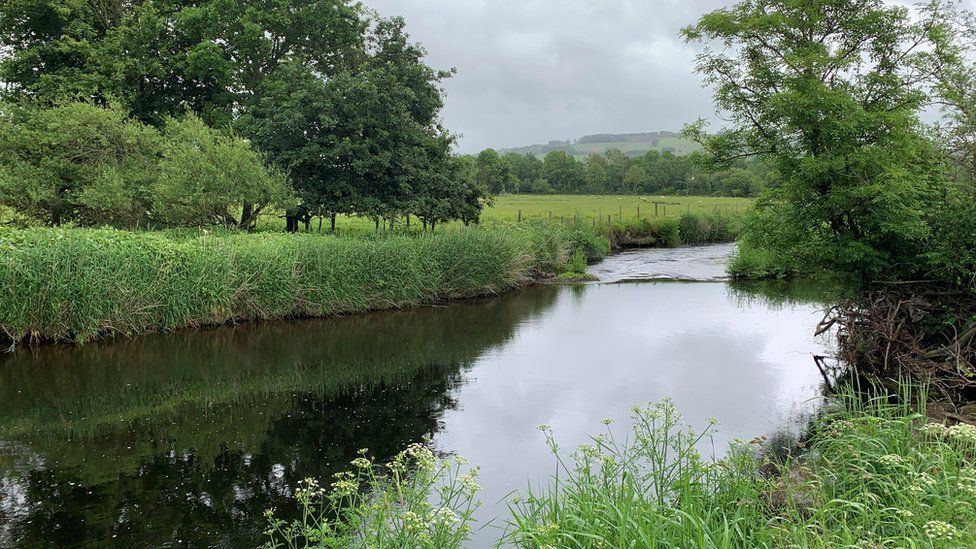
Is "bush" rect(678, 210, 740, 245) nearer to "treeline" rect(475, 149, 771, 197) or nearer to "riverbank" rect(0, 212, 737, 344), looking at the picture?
"riverbank" rect(0, 212, 737, 344)

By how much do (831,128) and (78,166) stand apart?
64.0 ft

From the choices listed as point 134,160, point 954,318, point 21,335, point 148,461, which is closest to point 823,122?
point 954,318

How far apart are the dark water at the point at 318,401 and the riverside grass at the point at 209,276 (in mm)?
597

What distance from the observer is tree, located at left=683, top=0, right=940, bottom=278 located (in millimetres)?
10141

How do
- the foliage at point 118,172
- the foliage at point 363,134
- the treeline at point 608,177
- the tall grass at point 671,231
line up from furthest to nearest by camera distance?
the treeline at point 608,177
the tall grass at point 671,231
the foliage at point 363,134
the foliage at point 118,172

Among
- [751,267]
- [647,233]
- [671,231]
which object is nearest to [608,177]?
[671,231]

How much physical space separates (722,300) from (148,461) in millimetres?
19068

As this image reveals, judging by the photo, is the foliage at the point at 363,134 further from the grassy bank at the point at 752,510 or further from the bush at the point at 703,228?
the bush at the point at 703,228

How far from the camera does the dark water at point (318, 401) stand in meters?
7.23

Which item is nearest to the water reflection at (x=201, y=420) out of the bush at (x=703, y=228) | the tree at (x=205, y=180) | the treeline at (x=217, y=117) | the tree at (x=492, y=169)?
the tree at (x=205, y=180)

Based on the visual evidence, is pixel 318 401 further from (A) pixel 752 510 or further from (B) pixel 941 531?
(B) pixel 941 531

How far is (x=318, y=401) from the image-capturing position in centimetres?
1119

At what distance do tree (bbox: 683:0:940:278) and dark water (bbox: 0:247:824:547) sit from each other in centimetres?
303

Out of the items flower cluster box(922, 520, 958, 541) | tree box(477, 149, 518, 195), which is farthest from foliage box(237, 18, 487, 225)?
tree box(477, 149, 518, 195)
